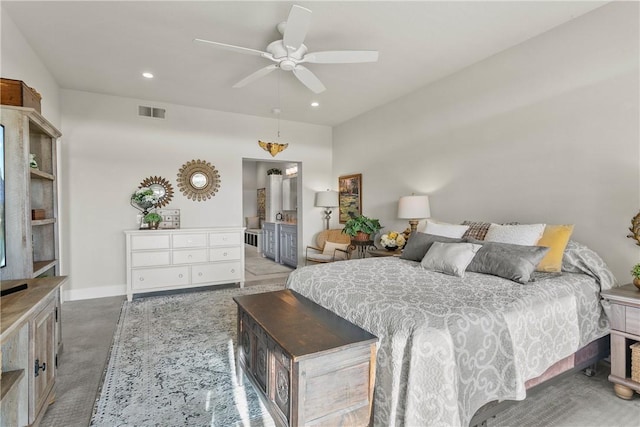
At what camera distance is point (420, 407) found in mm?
1376

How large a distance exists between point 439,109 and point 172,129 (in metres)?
3.92

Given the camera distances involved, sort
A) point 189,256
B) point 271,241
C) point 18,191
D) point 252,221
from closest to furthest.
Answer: point 18,191, point 189,256, point 271,241, point 252,221

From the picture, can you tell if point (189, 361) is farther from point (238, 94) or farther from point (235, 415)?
point (238, 94)

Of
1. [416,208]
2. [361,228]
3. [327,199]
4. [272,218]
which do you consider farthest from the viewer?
[272,218]

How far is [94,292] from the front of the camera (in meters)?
4.45

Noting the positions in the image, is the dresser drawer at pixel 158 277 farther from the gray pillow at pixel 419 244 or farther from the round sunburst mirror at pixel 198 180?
the gray pillow at pixel 419 244

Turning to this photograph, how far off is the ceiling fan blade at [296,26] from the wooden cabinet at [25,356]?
2.19 metres

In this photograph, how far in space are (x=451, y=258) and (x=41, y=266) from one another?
3049 millimetres

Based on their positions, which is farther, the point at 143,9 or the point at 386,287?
the point at 143,9

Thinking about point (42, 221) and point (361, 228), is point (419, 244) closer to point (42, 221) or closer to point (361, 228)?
point (361, 228)

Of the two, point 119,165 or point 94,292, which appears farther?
point 119,165

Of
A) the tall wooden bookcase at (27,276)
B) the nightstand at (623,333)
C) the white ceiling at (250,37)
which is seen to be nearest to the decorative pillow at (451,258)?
the nightstand at (623,333)

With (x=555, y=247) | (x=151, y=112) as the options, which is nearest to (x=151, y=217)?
(x=151, y=112)

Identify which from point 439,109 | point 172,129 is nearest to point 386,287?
point 439,109
